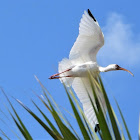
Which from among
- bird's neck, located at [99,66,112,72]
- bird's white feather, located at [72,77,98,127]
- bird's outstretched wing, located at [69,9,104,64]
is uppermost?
bird's outstretched wing, located at [69,9,104,64]

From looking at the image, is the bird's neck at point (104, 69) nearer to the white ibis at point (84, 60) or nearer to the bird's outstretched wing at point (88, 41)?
the white ibis at point (84, 60)

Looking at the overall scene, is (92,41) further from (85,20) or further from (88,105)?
(88,105)

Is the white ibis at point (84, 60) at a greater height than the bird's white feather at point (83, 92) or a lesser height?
greater

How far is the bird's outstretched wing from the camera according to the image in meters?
5.33

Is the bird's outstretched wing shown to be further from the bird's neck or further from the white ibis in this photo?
the bird's neck

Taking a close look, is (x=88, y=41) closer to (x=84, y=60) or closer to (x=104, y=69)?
(x=84, y=60)

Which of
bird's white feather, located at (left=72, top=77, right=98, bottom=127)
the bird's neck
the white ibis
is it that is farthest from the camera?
the bird's neck

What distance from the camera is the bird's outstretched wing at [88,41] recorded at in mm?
5327

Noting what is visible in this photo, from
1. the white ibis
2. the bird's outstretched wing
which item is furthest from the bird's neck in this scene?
the bird's outstretched wing

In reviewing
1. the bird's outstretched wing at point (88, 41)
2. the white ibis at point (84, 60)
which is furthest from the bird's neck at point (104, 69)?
the bird's outstretched wing at point (88, 41)

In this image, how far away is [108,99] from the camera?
1440 millimetres

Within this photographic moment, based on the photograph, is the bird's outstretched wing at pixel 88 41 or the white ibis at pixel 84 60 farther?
the white ibis at pixel 84 60

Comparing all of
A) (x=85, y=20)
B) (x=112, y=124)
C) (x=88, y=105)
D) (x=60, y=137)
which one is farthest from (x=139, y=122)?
(x=88, y=105)

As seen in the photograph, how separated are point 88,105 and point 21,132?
417 centimetres
